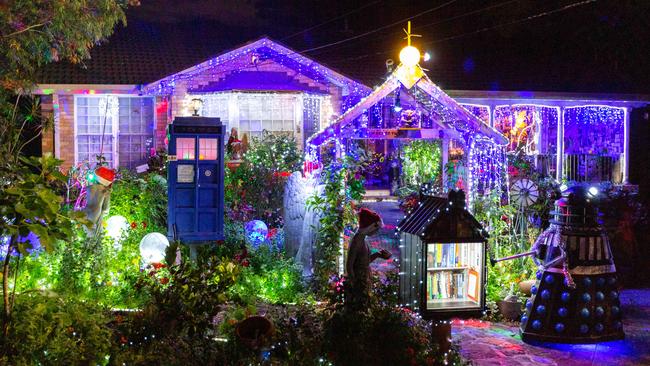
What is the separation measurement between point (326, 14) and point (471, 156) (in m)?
16.3

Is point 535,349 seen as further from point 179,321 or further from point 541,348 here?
point 179,321

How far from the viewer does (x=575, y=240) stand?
824 cm

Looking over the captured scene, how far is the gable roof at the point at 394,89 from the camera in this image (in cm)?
948

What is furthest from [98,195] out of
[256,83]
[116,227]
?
[256,83]

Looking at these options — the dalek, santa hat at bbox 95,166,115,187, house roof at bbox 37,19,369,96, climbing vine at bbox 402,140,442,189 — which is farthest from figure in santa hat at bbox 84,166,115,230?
climbing vine at bbox 402,140,442,189

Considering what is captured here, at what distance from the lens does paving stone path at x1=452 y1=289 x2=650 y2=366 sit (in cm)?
781

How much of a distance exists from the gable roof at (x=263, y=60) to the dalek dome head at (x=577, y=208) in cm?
824

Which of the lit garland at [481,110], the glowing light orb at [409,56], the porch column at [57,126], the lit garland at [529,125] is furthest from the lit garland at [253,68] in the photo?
the glowing light orb at [409,56]

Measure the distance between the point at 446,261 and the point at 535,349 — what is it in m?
1.94

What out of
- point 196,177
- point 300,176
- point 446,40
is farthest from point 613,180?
point 196,177

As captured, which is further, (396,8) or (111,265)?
(396,8)

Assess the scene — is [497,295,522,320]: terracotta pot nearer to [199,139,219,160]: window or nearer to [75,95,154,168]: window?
[199,139,219,160]: window

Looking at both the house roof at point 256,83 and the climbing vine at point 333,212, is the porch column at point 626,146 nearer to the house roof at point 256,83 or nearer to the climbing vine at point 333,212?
the house roof at point 256,83

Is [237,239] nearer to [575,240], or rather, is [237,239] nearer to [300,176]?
[300,176]
